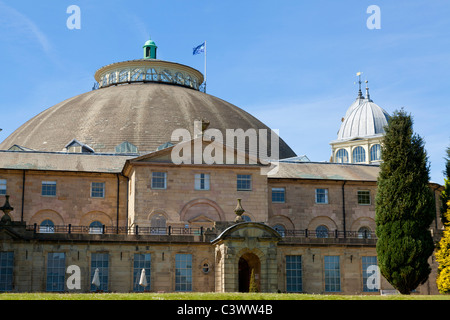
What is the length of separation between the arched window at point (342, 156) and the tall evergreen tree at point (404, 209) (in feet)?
135

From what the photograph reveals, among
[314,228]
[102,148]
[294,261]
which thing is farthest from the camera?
[102,148]

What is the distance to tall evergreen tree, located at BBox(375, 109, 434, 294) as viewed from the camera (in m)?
46.1

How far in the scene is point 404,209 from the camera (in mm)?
47062

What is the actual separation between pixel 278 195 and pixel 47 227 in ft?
62.8

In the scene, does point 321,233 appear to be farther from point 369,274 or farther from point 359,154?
point 359,154

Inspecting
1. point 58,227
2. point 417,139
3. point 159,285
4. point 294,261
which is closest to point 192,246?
point 159,285

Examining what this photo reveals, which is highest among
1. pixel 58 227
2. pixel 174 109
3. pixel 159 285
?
Answer: pixel 174 109

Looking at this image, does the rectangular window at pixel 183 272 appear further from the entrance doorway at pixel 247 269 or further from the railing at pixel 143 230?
the entrance doorway at pixel 247 269

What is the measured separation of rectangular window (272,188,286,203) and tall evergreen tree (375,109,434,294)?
13.9 metres

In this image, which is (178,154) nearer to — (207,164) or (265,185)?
(207,164)

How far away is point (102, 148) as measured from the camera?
6881 centimetres

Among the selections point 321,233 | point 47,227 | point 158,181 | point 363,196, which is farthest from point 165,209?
point 363,196

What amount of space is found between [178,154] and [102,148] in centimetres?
1521

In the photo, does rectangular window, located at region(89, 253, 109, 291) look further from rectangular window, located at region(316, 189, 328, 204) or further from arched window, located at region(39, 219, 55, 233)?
rectangular window, located at region(316, 189, 328, 204)
